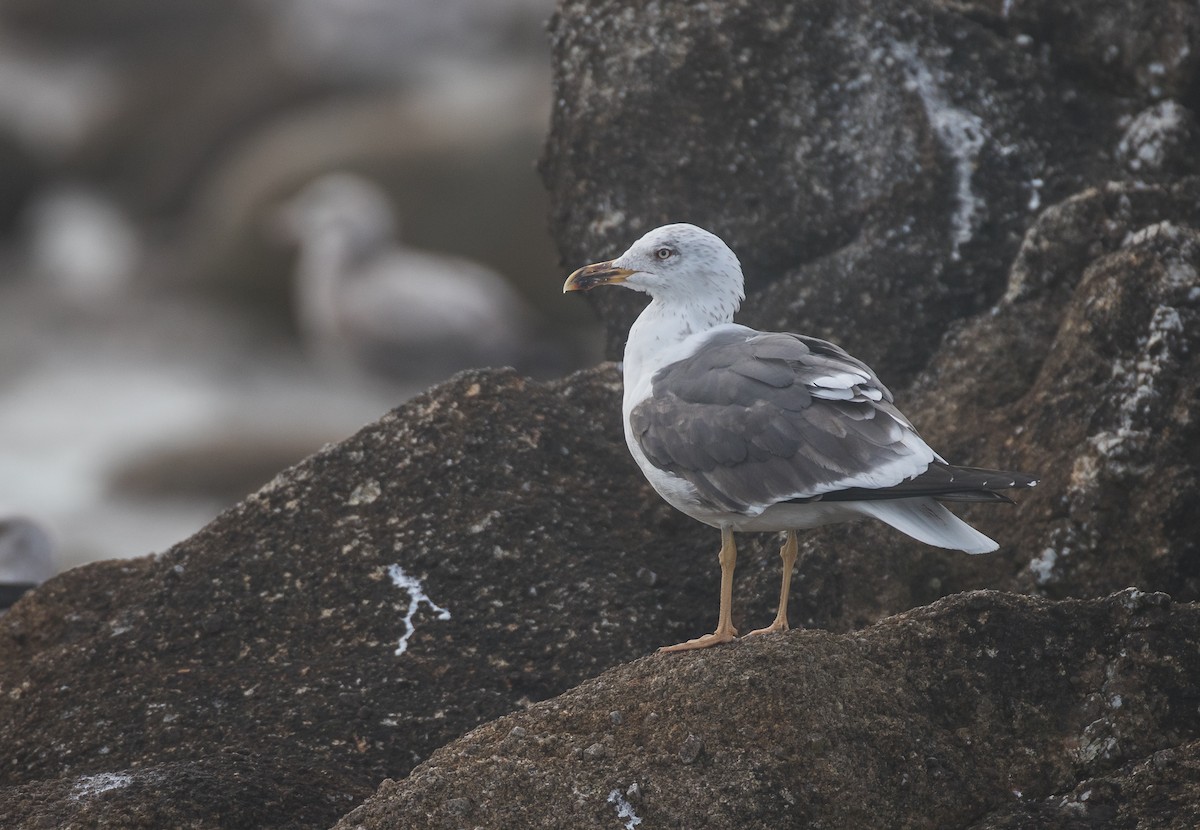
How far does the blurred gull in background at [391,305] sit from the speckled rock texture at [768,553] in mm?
5617

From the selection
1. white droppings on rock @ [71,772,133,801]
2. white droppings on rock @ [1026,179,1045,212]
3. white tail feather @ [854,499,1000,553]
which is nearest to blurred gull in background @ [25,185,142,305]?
white droppings on rock @ [1026,179,1045,212]

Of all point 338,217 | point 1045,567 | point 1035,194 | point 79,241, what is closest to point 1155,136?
point 1035,194

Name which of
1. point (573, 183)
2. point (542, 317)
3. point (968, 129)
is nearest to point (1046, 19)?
point (968, 129)

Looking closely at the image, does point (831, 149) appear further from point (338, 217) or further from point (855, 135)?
point (338, 217)

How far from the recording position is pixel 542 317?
1545cm

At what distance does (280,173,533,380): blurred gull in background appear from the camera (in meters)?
12.2

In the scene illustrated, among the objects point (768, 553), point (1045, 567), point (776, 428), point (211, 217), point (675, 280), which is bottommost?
point (1045, 567)

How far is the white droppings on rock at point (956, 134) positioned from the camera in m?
6.13

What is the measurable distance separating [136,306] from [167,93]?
3.63 m

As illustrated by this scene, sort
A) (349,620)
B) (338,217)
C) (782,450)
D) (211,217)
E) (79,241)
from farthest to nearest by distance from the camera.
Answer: (79,241) → (211,217) → (338,217) → (349,620) → (782,450)

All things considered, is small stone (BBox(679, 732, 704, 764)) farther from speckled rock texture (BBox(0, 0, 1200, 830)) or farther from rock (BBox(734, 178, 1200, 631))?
rock (BBox(734, 178, 1200, 631))

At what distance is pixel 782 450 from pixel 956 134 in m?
2.31

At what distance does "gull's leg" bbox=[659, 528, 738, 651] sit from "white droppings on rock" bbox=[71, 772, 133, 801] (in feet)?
4.98

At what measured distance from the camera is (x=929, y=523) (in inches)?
172
